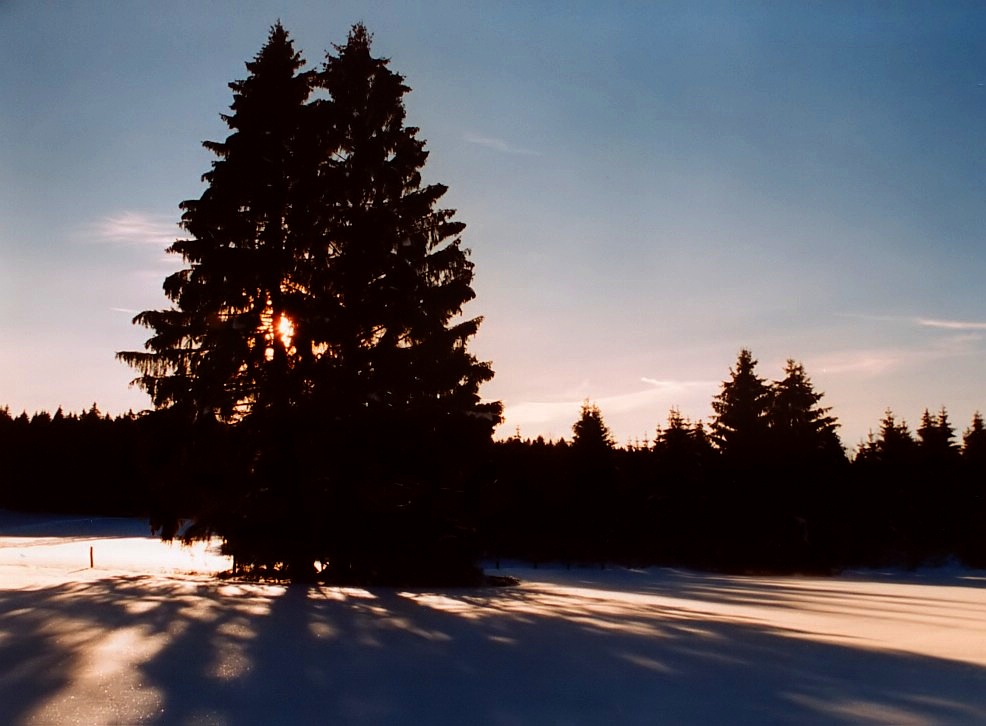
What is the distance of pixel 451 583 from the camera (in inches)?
884

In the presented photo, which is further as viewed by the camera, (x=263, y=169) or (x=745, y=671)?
(x=263, y=169)

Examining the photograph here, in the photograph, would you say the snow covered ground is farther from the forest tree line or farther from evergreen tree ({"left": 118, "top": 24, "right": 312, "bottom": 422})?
the forest tree line

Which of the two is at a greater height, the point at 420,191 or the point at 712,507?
the point at 420,191

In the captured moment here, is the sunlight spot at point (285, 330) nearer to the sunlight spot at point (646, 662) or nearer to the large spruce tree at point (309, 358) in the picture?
the large spruce tree at point (309, 358)

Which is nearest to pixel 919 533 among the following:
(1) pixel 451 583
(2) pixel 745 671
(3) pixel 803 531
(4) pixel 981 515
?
(4) pixel 981 515

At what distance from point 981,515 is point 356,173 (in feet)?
188

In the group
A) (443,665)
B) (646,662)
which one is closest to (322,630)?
(443,665)

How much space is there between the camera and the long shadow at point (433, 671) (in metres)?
6.43

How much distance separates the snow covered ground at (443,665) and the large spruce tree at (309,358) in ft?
19.1

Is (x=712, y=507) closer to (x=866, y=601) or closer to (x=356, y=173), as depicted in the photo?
(x=866, y=601)

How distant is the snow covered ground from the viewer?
6.45 m

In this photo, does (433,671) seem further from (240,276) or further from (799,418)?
(799,418)

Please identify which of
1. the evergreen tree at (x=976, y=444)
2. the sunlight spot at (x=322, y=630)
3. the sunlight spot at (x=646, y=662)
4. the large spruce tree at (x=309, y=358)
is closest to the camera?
the sunlight spot at (x=646, y=662)

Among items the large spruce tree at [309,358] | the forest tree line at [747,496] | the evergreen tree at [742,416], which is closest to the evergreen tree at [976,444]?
the forest tree line at [747,496]
